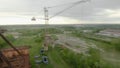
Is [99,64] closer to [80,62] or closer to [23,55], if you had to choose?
[80,62]

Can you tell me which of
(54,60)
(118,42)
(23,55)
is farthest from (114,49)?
(23,55)

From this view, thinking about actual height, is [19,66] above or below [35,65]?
above

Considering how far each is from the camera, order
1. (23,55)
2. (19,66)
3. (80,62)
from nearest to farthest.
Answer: (19,66), (23,55), (80,62)

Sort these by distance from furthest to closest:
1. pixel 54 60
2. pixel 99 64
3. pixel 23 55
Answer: pixel 54 60 < pixel 99 64 < pixel 23 55

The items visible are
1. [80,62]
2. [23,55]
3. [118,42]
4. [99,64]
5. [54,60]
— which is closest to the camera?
[23,55]

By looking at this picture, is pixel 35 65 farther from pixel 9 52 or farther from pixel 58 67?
pixel 9 52

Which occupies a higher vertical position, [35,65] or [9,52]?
[9,52]

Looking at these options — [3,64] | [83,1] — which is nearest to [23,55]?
[3,64]

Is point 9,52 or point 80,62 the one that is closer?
point 9,52

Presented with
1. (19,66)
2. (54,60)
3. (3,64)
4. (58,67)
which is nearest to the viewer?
(3,64)

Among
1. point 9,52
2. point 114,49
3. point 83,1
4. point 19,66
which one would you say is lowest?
point 114,49
